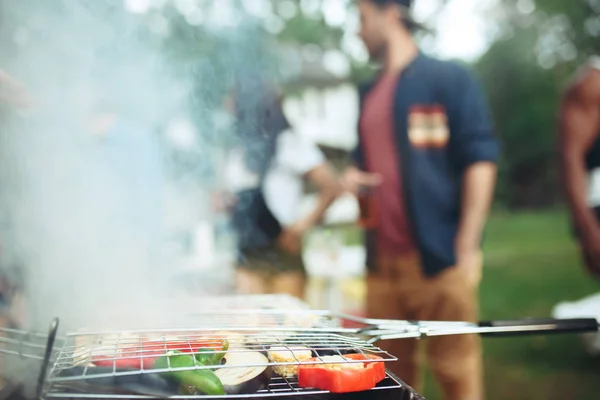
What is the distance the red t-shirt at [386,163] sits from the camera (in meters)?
3.81

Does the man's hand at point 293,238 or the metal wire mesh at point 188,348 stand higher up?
the man's hand at point 293,238

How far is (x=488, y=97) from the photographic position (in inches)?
144

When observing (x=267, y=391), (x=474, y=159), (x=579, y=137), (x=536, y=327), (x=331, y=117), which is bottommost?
(x=267, y=391)

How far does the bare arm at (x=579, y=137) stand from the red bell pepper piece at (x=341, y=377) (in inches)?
95.6

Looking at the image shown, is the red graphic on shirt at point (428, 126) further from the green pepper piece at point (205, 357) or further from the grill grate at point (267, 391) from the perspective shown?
the green pepper piece at point (205, 357)

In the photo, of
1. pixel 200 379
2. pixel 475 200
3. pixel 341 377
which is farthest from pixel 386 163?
pixel 200 379

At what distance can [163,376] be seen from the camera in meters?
1.63

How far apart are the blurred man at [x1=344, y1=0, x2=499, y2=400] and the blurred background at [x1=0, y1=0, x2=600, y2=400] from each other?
0.33ft

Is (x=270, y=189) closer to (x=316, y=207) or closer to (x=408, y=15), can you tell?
(x=316, y=207)

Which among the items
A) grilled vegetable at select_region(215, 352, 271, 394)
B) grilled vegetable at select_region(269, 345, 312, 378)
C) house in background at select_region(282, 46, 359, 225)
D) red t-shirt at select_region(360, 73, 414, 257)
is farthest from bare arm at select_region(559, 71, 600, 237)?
grilled vegetable at select_region(215, 352, 271, 394)

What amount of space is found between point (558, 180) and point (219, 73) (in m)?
2.53

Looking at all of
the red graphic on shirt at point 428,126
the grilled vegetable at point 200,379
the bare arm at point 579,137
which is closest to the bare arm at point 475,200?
the red graphic on shirt at point 428,126

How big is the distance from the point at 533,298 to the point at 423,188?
1.05 meters

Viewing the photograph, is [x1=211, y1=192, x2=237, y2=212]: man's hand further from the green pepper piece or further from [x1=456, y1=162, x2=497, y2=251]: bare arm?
the green pepper piece
